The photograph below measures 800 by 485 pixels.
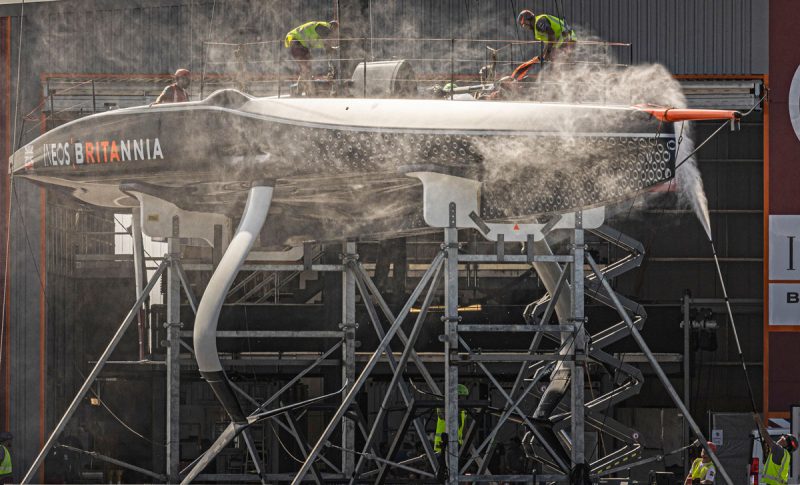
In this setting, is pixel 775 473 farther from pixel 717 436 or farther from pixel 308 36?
pixel 308 36

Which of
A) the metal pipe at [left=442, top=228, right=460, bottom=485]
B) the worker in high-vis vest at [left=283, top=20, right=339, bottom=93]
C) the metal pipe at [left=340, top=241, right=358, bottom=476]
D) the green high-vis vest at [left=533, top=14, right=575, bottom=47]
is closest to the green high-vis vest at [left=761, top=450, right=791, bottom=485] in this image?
the metal pipe at [left=340, top=241, right=358, bottom=476]

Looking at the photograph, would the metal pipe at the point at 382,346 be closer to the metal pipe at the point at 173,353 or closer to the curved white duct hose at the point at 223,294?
the curved white duct hose at the point at 223,294

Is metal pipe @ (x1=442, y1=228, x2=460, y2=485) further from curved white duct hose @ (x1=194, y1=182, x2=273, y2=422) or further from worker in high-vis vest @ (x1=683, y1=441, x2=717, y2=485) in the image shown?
worker in high-vis vest @ (x1=683, y1=441, x2=717, y2=485)

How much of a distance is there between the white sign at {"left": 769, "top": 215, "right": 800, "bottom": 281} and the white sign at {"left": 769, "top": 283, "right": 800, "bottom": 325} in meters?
0.19

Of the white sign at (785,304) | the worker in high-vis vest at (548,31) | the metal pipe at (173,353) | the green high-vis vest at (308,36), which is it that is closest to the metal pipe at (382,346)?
the metal pipe at (173,353)

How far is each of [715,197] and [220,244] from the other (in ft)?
35.7

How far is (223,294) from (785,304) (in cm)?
1204

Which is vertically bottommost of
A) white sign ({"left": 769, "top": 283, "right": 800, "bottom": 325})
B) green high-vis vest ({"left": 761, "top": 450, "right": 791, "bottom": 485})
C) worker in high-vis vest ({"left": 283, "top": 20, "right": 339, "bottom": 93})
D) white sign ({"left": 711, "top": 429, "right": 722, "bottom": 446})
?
white sign ({"left": 711, "top": 429, "right": 722, "bottom": 446})

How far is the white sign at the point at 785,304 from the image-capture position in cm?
2188

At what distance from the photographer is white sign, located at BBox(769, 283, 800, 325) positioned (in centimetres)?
2188

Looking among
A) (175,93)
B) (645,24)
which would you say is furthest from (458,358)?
(645,24)

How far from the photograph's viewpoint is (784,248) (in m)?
22.0

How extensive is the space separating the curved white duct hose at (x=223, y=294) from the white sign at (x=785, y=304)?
1134 centimetres

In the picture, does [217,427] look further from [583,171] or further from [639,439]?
[583,171]
